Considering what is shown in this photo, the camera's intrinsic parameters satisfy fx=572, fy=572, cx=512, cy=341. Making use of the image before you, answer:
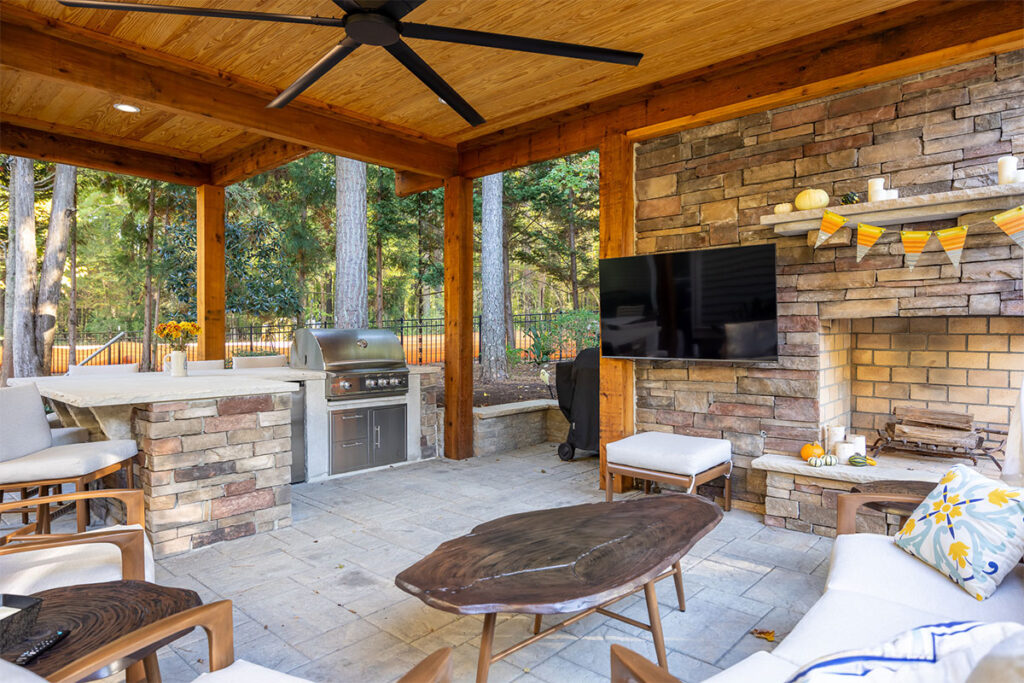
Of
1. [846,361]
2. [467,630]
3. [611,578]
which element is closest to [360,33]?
[611,578]

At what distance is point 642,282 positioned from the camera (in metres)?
3.85

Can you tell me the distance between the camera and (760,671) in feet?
4.07

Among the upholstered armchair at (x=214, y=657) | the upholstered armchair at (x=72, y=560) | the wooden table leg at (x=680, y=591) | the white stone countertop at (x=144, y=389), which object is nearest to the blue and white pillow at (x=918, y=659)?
the upholstered armchair at (x=214, y=657)

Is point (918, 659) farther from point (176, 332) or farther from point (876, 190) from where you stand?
point (176, 332)

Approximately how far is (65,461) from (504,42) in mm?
2754

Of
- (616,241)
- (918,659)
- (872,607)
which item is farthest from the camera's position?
(616,241)

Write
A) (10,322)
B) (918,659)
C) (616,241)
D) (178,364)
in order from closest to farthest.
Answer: (918,659)
(178,364)
(616,241)
(10,322)

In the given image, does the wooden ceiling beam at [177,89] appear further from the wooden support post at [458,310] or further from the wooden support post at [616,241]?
the wooden support post at [616,241]

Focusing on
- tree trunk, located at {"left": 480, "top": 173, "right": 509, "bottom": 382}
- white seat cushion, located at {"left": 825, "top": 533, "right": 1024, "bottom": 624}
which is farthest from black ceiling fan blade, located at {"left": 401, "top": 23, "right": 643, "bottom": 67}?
tree trunk, located at {"left": 480, "top": 173, "right": 509, "bottom": 382}

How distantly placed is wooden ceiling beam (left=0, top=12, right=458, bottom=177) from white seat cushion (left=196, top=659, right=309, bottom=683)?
320 cm

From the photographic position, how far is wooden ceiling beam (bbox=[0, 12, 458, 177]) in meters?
2.88

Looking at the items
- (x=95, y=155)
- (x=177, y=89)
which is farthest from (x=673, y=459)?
(x=95, y=155)

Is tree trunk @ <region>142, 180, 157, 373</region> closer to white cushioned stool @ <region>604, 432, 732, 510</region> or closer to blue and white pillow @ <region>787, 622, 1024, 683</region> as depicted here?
white cushioned stool @ <region>604, 432, 732, 510</region>

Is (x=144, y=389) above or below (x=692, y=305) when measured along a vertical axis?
below
